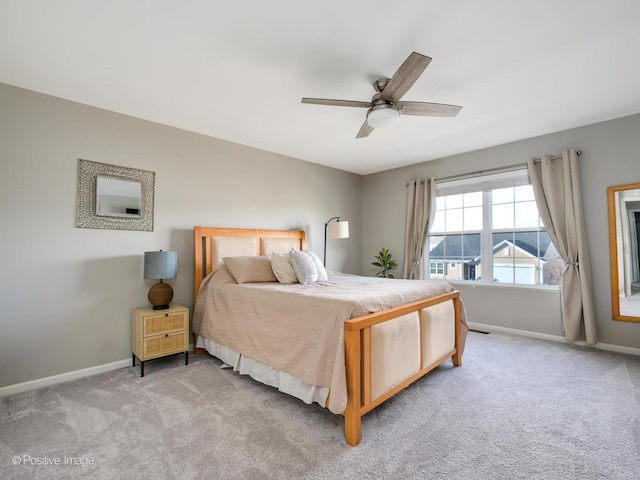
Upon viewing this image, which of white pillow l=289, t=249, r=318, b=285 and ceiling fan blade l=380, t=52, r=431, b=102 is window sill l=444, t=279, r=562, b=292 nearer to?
white pillow l=289, t=249, r=318, b=285

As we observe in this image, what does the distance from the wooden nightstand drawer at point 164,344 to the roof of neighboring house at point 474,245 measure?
A: 149 inches

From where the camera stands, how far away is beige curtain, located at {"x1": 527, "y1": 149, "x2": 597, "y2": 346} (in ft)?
11.3

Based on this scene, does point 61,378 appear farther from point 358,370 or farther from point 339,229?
point 339,229

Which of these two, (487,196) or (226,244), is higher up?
(487,196)

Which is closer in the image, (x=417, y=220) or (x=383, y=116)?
(x=383, y=116)

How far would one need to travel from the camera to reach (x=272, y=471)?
1586 millimetres

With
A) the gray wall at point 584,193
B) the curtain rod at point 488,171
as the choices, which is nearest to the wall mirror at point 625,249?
the gray wall at point 584,193

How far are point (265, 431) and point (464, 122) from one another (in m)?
3.49

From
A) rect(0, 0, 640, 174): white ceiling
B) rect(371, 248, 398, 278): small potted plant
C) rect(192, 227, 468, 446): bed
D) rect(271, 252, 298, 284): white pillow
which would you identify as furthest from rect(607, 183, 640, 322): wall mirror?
rect(271, 252, 298, 284): white pillow

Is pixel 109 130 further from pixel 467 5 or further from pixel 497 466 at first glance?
pixel 497 466

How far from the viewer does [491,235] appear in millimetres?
4320

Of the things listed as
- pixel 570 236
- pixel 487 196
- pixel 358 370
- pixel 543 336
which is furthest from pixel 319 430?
pixel 487 196

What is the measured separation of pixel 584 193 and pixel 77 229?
5365 millimetres

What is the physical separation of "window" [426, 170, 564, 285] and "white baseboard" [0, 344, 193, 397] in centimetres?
428
